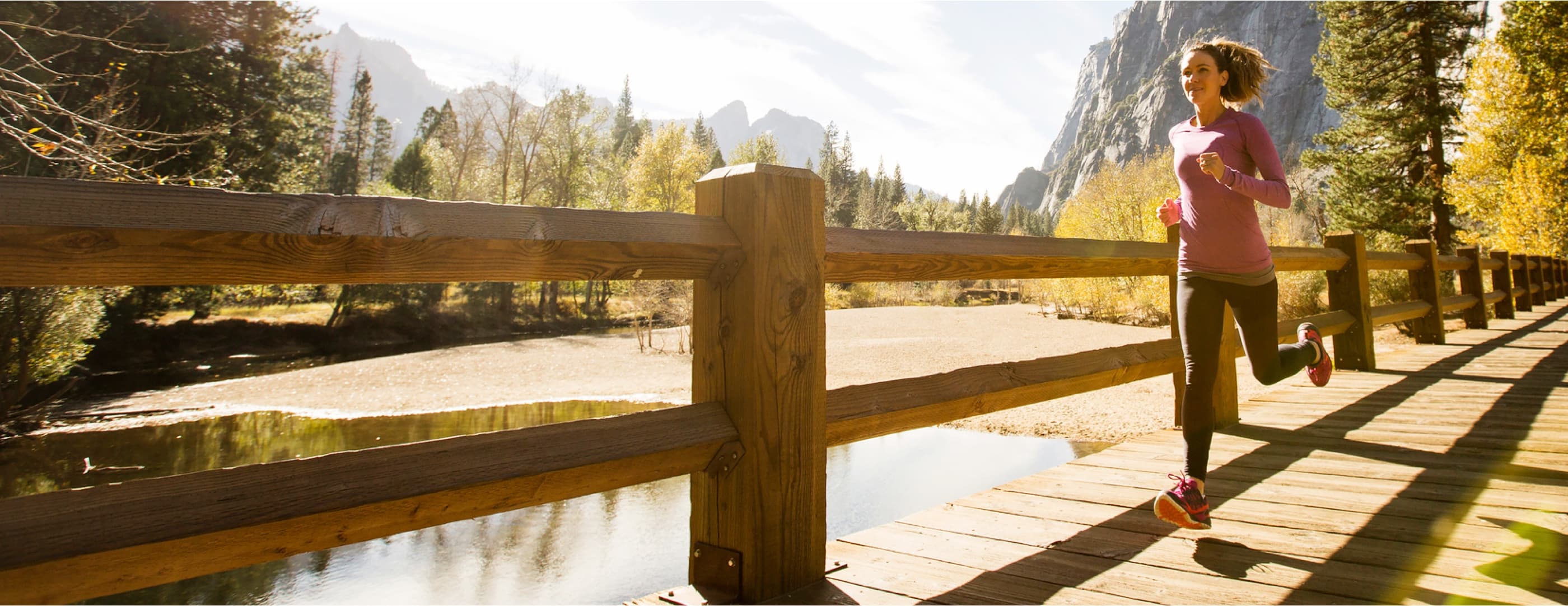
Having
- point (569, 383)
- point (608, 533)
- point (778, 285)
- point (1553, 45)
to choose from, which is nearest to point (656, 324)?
point (569, 383)

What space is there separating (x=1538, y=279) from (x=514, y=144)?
2815 cm

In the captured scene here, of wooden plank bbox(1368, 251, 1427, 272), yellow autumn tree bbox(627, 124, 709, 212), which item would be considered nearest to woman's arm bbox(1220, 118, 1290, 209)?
wooden plank bbox(1368, 251, 1427, 272)

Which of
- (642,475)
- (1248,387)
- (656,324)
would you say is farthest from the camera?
(656,324)

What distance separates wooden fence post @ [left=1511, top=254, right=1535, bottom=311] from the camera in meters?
12.6

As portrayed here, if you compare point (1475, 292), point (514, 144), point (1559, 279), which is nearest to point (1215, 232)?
point (1475, 292)

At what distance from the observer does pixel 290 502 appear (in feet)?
3.95

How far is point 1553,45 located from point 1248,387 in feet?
42.1

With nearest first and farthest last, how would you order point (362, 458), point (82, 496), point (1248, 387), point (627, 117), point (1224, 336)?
1. point (82, 496)
2. point (362, 458)
3. point (1224, 336)
4. point (1248, 387)
5. point (627, 117)

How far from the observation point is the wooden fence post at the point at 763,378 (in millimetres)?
1791

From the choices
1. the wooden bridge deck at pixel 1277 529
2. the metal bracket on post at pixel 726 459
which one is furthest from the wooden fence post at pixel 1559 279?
the metal bracket on post at pixel 726 459

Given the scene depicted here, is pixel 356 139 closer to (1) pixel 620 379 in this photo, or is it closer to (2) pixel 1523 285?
(1) pixel 620 379

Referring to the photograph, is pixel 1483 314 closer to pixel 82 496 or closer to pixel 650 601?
pixel 650 601

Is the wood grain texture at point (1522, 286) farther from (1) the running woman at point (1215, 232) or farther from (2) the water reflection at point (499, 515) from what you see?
(1) the running woman at point (1215, 232)

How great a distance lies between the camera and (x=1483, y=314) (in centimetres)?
935
